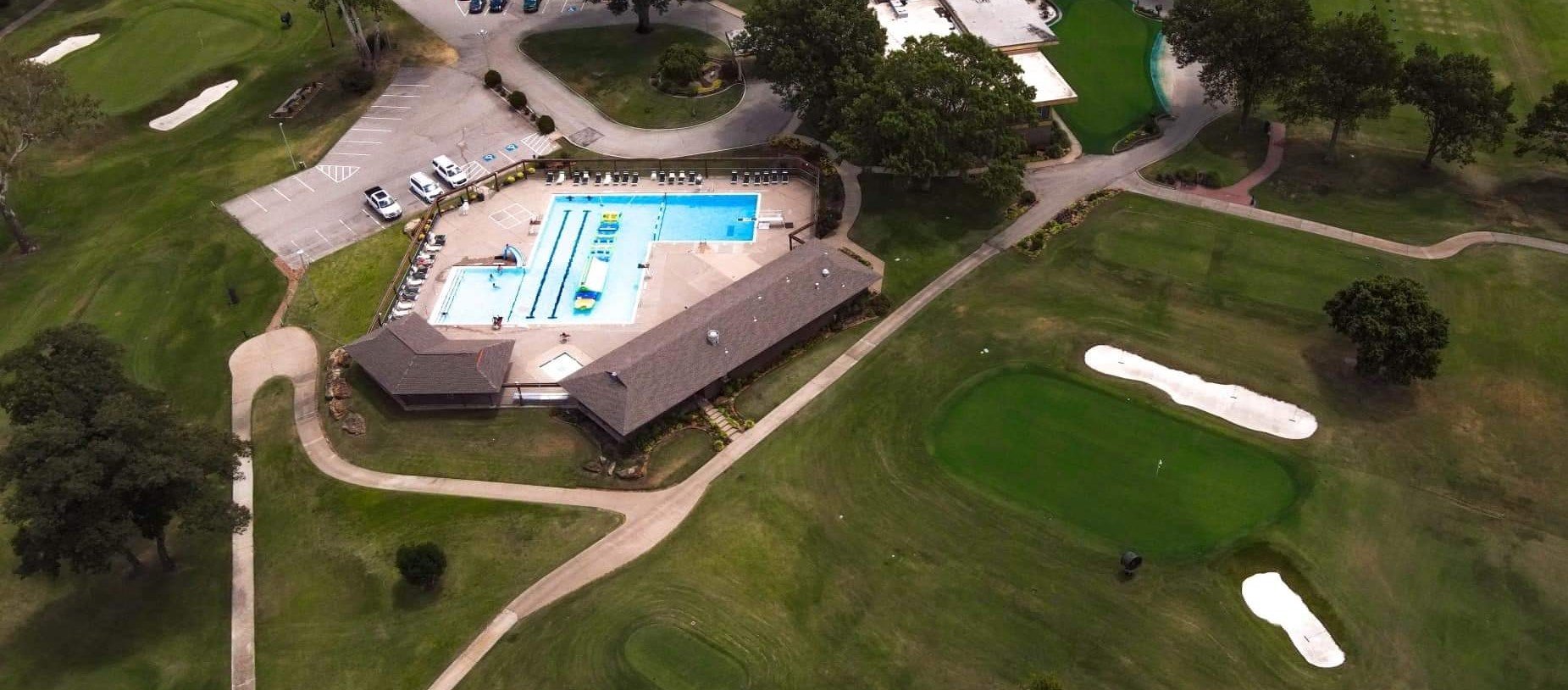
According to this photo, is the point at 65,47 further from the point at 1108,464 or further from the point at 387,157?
the point at 1108,464

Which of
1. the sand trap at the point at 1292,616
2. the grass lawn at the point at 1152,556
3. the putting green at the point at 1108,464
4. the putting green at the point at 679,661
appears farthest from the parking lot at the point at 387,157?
the sand trap at the point at 1292,616

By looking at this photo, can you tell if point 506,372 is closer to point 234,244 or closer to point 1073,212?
point 234,244

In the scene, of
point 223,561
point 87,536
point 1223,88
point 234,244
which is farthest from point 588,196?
point 1223,88

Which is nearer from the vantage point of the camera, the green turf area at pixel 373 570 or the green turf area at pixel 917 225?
the green turf area at pixel 373 570

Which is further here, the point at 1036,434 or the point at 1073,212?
the point at 1073,212

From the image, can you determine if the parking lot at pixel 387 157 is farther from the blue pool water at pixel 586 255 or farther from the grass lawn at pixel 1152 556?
the grass lawn at pixel 1152 556

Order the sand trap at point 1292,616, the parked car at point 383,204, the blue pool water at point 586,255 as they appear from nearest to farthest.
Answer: the sand trap at point 1292,616, the blue pool water at point 586,255, the parked car at point 383,204
